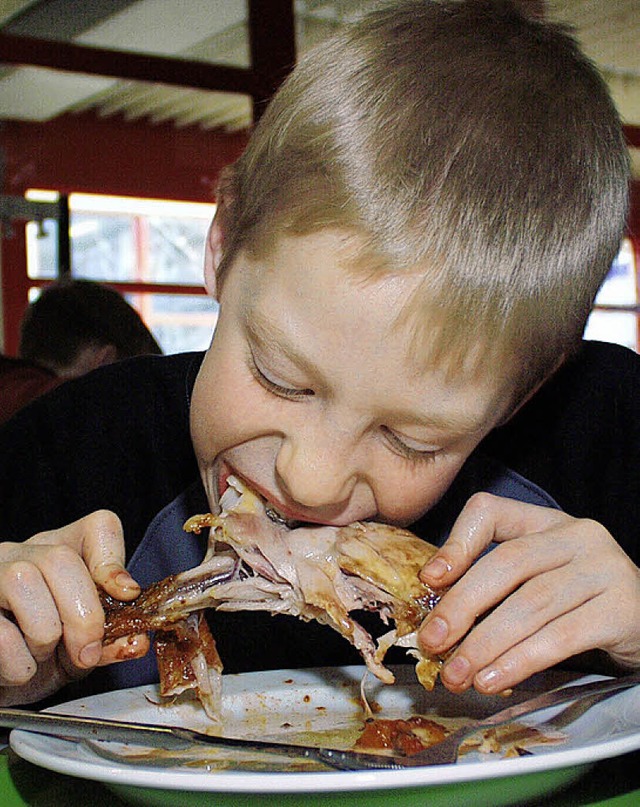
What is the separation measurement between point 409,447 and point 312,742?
0.91 ft

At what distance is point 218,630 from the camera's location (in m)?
1.43

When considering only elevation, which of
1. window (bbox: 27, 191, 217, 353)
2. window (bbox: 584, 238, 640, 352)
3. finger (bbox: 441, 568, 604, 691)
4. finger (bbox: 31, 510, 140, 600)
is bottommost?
window (bbox: 584, 238, 640, 352)

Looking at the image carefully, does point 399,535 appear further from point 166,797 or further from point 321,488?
point 166,797

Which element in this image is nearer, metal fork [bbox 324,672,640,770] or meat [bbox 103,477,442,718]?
metal fork [bbox 324,672,640,770]

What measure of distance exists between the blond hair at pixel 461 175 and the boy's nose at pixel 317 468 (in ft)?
0.40

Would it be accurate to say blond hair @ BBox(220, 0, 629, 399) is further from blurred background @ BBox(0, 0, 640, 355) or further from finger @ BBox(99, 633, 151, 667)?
blurred background @ BBox(0, 0, 640, 355)

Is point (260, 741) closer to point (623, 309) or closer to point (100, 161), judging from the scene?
point (100, 161)

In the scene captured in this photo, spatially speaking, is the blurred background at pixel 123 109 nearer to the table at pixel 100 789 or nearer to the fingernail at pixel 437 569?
the fingernail at pixel 437 569

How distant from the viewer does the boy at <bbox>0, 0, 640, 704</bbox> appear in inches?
36.0

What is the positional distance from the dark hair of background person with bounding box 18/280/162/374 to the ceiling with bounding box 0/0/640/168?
1.87 m

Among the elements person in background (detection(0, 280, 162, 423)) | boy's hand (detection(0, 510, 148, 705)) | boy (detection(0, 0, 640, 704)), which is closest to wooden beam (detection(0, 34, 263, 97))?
person in background (detection(0, 280, 162, 423))

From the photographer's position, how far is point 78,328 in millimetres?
3596

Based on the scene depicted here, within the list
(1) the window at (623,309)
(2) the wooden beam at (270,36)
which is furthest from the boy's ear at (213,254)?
(1) the window at (623,309)

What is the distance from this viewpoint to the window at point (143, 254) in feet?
18.8
